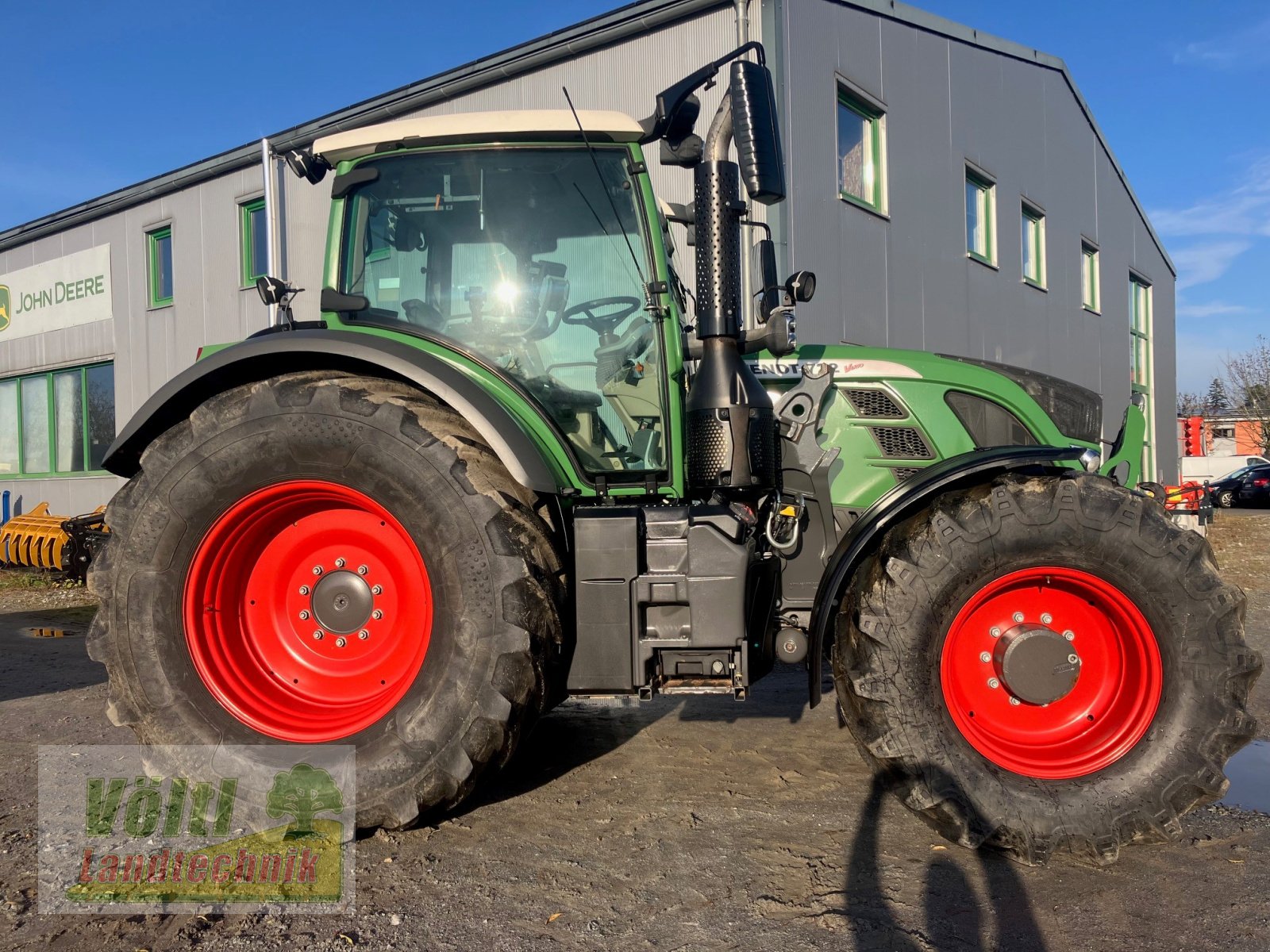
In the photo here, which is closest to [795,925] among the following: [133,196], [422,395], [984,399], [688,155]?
[422,395]

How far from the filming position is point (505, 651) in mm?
2746

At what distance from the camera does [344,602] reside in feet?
10.3

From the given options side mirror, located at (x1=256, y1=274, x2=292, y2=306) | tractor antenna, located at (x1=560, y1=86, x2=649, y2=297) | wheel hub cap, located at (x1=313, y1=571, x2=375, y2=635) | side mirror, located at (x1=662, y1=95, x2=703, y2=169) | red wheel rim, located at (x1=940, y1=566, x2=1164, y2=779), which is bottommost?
red wheel rim, located at (x1=940, y1=566, x2=1164, y2=779)

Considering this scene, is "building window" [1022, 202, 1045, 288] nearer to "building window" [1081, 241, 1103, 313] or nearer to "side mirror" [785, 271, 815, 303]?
"building window" [1081, 241, 1103, 313]

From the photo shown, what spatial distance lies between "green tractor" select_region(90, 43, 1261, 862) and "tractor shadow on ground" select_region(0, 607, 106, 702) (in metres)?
2.59

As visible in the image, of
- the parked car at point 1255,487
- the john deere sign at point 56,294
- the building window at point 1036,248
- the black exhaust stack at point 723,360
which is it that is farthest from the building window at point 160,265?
the parked car at point 1255,487

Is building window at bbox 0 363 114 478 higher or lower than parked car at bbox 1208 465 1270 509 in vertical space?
higher

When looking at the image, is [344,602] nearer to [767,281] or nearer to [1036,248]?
[767,281]

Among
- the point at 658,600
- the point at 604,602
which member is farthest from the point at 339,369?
the point at 658,600

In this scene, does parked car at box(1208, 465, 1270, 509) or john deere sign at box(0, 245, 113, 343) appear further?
parked car at box(1208, 465, 1270, 509)

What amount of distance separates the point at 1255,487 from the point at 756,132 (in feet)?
94.1

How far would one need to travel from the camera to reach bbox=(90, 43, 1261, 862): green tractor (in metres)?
2.80

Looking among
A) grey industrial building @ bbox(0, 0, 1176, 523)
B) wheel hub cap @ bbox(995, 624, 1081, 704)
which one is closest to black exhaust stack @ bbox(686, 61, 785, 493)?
wheel hub cap @ bbox(995, 624, 1081, 704)

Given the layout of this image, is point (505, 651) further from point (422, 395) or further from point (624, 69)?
point (624, 69)
